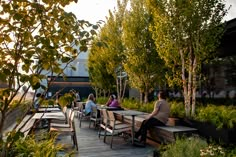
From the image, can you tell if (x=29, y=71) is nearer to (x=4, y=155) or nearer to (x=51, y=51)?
(x=51, y=51)

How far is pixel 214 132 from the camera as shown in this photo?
21.2ft

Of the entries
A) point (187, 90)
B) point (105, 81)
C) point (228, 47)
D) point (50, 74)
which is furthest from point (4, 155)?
point (105, 81)

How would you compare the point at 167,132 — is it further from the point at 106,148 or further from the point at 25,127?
→ the point at 25,127

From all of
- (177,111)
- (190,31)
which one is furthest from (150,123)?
(190,31)

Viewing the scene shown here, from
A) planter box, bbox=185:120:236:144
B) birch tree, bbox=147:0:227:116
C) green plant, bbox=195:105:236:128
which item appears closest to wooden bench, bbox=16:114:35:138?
planter box, bbox=185:120:236:144

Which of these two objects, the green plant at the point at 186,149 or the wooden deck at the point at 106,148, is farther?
the wooden deck at the point at 106,148

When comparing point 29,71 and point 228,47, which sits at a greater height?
point 228,47

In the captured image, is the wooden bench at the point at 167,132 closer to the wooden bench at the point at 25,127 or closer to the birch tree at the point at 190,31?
the birch tree at the point at 190,31

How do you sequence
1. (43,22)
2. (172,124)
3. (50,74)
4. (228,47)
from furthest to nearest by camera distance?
(228,47) → (172,124) → (50,74) → (43,22)

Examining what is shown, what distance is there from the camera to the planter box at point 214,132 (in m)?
6.06

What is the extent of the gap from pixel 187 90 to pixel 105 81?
418 inches

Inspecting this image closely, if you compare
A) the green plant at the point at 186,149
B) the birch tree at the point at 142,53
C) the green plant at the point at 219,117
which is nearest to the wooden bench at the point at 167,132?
the green plant at the point at 219,117

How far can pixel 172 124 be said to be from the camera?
310 inches

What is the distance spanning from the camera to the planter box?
606 centimetres
